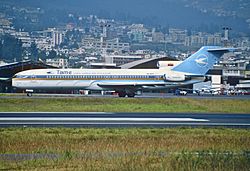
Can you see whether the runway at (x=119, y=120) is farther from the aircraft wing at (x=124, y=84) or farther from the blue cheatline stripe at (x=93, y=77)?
the blue cheatline stripe at (x=93, y=77)

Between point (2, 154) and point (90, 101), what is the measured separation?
1274 inches

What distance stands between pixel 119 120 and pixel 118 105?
1410 centimetres

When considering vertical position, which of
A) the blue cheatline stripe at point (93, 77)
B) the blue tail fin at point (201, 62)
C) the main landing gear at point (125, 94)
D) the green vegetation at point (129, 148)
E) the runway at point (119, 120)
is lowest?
the main landing gear at point (125, 94)

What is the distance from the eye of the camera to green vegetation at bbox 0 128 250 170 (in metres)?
16.7

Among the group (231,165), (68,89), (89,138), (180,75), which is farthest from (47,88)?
(231,165)

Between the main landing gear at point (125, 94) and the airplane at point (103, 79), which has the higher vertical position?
the airplane at point (103, 79)

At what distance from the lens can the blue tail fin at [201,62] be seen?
2643 inches

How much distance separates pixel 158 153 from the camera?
1933 cm

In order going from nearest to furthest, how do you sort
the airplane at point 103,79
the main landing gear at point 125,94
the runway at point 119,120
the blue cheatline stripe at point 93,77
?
the runway at point 119,120 < the blue cheatline stripe at point 93,77 < the airplane at point 103,79 < the main landing gear at point 125,94

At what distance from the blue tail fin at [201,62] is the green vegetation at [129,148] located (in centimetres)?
3947

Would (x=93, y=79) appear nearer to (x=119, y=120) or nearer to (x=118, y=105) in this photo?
(x=118, y=105)

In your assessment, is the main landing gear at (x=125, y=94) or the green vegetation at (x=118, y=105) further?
the main landing gear at (x=125, y=94)

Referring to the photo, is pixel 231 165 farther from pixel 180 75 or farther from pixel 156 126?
pixel 180 75

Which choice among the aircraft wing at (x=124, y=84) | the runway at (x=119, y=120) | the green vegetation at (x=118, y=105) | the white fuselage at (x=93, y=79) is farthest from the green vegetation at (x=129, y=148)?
the white fuselage at (x=93, y=79)
